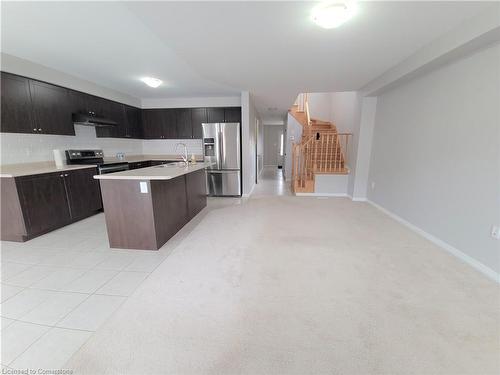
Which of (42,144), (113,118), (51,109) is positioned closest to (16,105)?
(51,109)

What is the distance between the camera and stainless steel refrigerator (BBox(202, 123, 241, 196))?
4918 millimetres

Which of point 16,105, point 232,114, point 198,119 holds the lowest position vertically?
point 16,105

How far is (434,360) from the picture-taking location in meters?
1.21

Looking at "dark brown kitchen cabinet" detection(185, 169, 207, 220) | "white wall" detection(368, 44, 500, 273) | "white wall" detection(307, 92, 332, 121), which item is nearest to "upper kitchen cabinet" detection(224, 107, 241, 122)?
"dark brown kitchen cabinet" detection(185, 169, 207, 220)

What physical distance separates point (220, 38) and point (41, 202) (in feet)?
10.7

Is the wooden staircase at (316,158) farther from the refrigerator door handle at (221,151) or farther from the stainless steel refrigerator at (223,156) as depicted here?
the refrigerator door handle at (221,151)

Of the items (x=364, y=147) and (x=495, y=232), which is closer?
(x=495, y=232)

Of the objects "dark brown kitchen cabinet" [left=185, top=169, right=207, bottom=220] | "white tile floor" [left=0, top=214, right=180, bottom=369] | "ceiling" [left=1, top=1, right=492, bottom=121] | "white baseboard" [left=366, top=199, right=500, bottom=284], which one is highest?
"ceiling" [left=1, top=1, right=492, bottom=121]

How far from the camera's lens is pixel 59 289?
1.85m

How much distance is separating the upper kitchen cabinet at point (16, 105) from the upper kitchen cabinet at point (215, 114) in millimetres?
3215

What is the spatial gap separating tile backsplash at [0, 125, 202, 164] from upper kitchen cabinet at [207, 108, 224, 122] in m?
0.70

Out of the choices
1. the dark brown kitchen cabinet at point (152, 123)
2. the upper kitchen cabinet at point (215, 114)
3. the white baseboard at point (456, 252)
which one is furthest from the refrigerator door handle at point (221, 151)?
the white baseboard at point (456, 252)

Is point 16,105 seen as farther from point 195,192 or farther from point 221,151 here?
point 221,151

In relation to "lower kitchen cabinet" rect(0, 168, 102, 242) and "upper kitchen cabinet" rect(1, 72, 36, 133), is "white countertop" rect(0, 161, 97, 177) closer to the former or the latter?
"lower kitchen cabinet" rect(0, 168, 102, 242)
